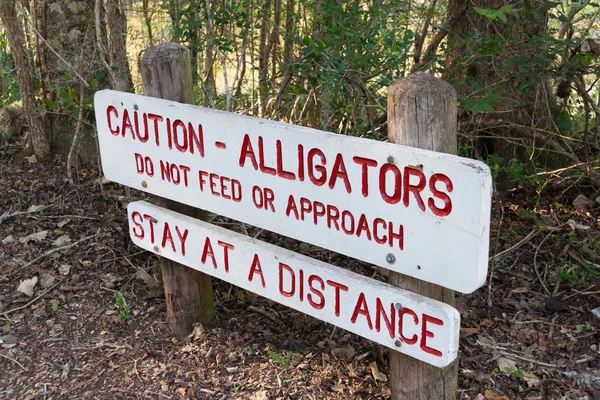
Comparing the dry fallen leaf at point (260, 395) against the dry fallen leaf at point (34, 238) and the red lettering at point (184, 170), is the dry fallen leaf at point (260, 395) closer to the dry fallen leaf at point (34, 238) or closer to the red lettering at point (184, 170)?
the red lettering at point (184, 170)

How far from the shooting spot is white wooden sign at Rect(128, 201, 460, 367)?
6.93ft

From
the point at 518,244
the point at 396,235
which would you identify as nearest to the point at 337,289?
the point at 396,235

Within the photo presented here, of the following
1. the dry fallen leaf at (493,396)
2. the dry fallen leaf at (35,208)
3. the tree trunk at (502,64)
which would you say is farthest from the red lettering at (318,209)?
the dry fallen leaf at (35,208)

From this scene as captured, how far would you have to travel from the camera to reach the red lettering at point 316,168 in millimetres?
2221

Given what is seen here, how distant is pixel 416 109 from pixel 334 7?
191 centimetres

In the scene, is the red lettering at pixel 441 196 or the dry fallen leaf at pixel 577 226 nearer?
the red lettering at pixel 441 196

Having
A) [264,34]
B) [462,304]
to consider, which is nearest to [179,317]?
[462,304]

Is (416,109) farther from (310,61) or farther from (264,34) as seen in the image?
(264,34)

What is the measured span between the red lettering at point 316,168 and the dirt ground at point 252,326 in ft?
3.42

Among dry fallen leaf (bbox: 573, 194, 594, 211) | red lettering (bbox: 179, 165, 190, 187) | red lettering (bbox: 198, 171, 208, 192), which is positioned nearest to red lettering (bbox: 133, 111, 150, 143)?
red lettering (bbox: 179, 165, 190, 187)

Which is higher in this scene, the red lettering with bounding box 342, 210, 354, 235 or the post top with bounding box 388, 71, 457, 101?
the post top with bounding box 388, 71, 457, 101

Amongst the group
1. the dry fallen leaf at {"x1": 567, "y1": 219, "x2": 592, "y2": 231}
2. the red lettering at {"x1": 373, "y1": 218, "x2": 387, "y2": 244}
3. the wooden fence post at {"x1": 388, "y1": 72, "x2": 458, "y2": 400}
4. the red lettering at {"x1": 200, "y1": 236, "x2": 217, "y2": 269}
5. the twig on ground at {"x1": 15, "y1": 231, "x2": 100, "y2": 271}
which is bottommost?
the twig on ground at {"x1": 15, "y1": 231, "x2": 100, "y2": 271}

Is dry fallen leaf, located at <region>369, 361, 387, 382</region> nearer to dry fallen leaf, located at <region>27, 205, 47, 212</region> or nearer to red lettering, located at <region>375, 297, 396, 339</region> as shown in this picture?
red lettering, located at <region>375, 297, 396, 339</region>

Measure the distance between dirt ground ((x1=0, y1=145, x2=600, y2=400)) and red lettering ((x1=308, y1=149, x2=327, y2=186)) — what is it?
1.04m
